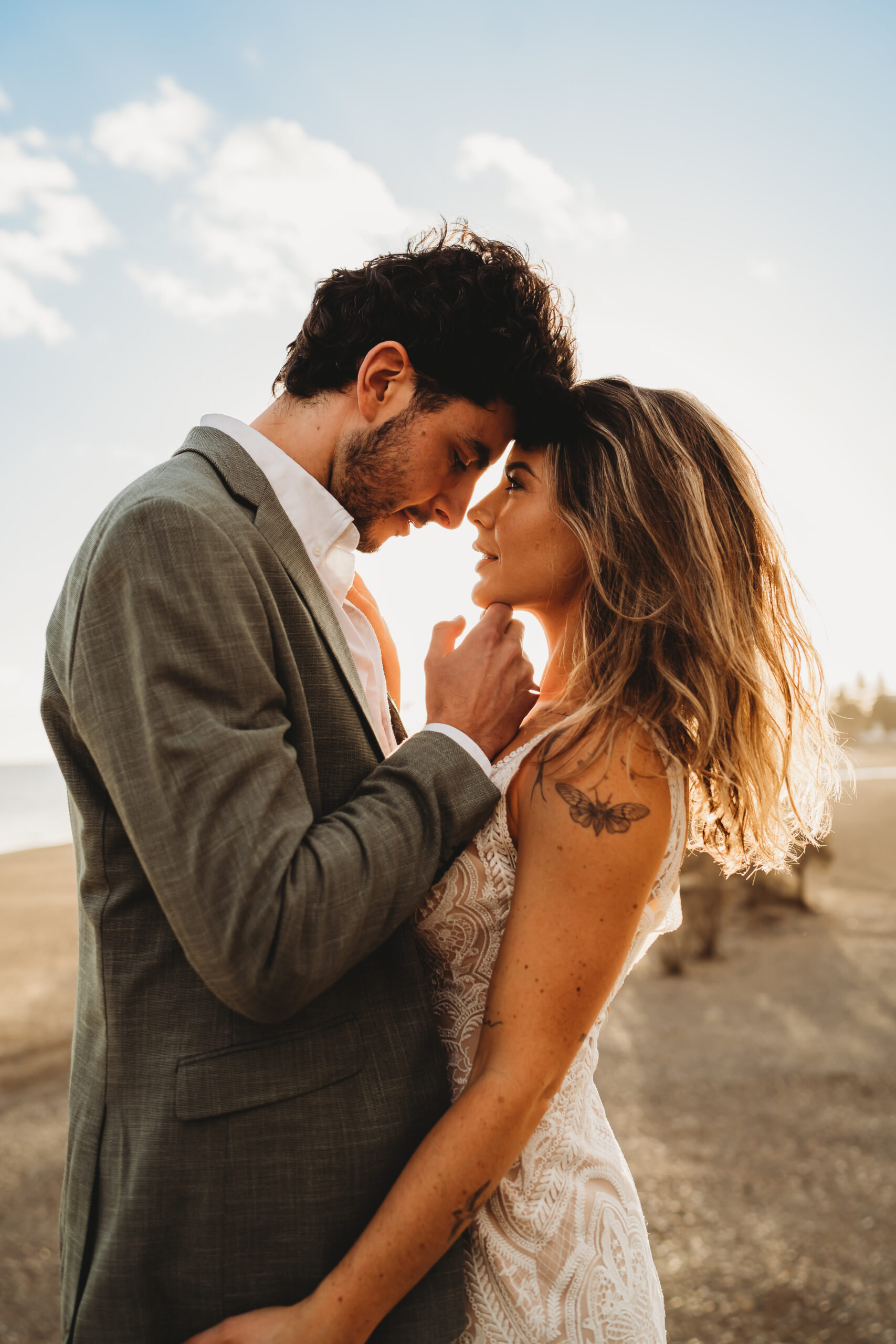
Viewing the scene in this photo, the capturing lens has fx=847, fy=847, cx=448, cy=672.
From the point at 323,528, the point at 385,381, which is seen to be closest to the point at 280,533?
the point at 323,528

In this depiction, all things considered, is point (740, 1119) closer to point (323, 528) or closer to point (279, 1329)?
point (279, 1329)

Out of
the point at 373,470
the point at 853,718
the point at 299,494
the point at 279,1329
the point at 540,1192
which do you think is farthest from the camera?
the point at 853,718

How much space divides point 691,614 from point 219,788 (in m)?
1.13

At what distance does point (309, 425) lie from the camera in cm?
194

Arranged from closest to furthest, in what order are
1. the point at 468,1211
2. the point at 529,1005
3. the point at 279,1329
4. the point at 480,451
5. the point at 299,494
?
1. the point at 279,1329
2. the point at 468,1211
3. the point at 529,1005
4. the point at 299,494
5. the point at 480,451

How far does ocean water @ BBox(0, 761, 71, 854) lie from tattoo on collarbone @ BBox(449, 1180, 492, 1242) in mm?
19557

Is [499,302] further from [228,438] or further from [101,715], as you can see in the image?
[101,715]

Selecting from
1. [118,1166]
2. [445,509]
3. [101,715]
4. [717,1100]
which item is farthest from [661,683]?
[717,1100]

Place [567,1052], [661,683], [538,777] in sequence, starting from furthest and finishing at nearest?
[661,683]
[538,777]
[567,1052]

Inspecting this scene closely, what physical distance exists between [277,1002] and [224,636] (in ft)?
1.70

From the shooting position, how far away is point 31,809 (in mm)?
32500

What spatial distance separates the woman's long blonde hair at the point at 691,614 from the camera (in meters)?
1.78

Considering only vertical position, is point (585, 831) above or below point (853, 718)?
above

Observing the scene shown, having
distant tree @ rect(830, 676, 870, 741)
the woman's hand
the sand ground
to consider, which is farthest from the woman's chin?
distant tree @ rect(830, 676, 870, 741)
